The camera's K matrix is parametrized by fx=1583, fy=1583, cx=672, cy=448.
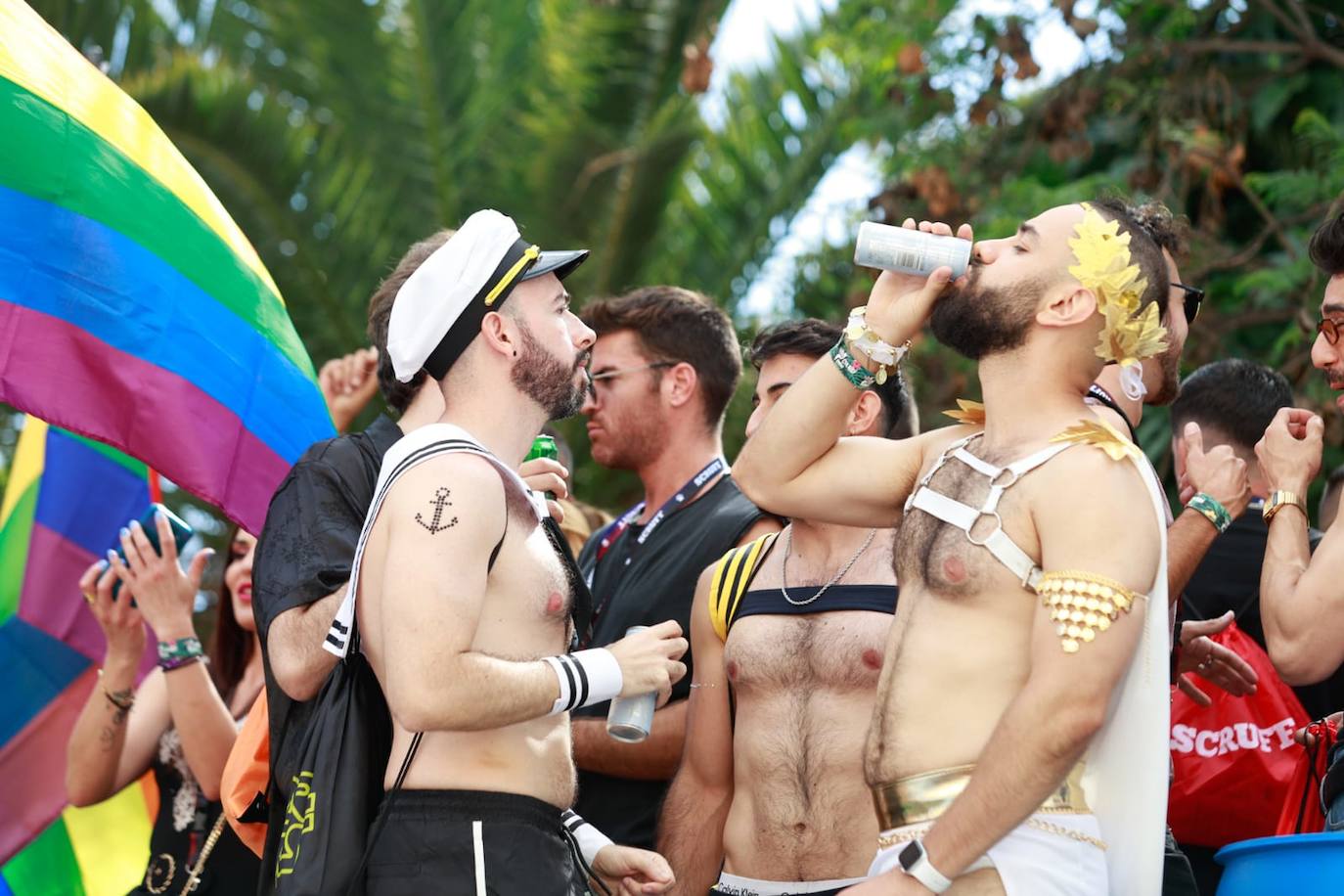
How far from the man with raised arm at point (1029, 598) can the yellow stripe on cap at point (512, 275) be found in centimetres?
86

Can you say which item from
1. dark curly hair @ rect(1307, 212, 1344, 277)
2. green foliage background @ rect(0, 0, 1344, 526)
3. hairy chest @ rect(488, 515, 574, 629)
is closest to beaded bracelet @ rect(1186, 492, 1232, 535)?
dark curly hair @ rect(1307, 212, 1344, 277)

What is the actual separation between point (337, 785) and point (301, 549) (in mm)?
799

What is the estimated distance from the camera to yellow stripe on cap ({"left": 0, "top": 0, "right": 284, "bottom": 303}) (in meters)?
5.13

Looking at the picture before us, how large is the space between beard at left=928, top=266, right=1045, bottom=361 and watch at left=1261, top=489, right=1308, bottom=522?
1.11 metres

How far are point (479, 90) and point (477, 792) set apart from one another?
31.0ft

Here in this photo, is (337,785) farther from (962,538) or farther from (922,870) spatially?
(962,538)

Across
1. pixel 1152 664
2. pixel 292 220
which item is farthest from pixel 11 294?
pixel 292 220

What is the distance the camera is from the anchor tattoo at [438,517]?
135 inches

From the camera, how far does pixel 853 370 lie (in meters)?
3.78

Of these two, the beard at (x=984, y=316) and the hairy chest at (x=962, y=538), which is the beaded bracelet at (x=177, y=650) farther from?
the beard at (x=984, y=316)

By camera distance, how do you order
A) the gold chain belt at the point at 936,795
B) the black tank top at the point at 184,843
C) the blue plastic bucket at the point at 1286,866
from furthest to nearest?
the black tank top at the point at 184,843 → the blue plastic bucket at the point at 1286,866 → the gold chain belt at the point at 936,795

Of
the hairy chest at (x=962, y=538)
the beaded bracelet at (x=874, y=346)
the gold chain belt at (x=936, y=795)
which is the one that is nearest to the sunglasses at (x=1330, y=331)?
the beaded bracelet at (x=874, y=346)

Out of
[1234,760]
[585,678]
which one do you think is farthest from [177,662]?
[1234,760]

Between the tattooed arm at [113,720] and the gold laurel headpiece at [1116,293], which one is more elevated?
the gold laurel headpiece at [1116,293]
